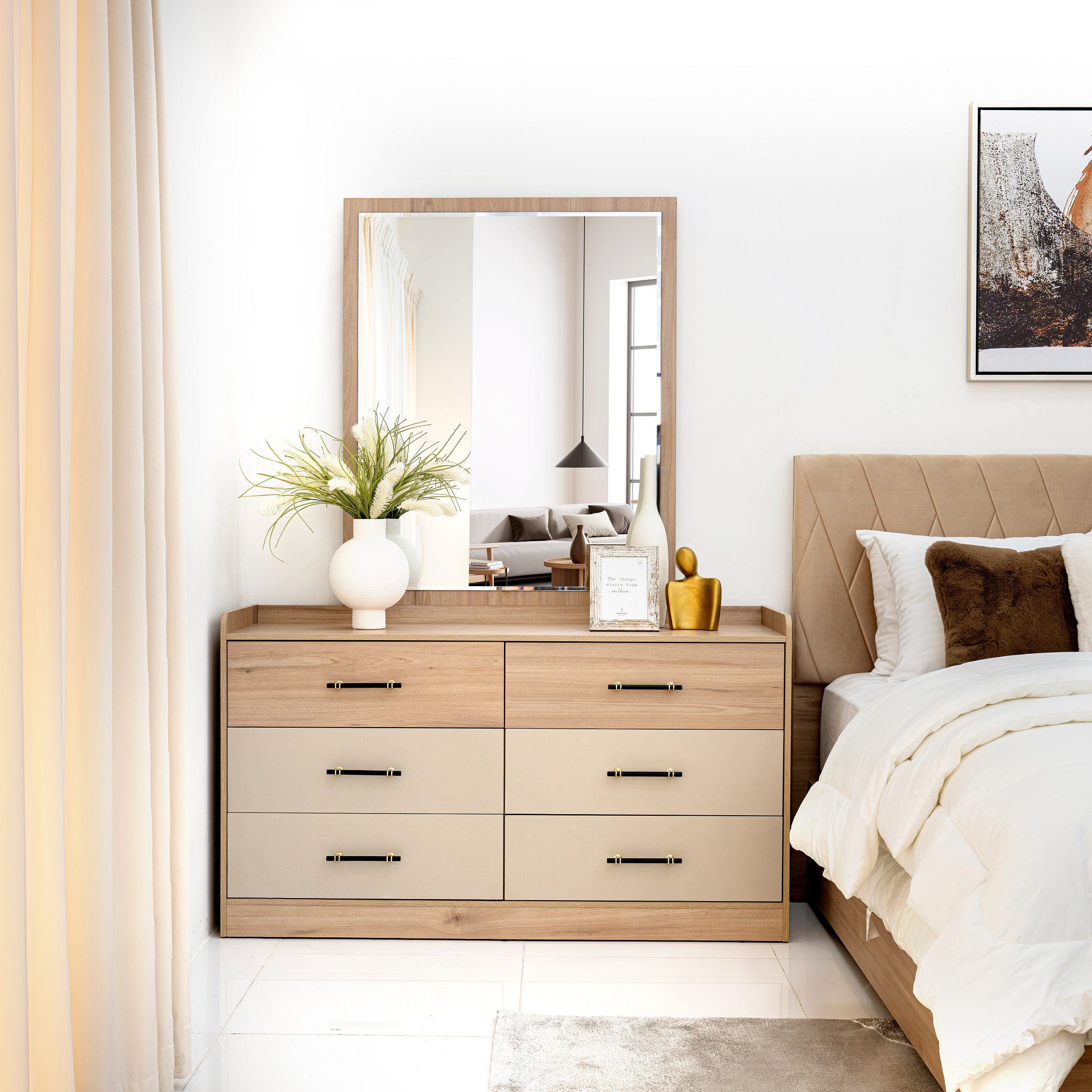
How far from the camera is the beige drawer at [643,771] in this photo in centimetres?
236

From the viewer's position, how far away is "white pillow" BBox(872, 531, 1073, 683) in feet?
7.93

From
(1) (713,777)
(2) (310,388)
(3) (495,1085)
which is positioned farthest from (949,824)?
(2) (310,388)

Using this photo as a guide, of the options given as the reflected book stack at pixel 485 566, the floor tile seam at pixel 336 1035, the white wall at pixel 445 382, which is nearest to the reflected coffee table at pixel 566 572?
the reflected book stack at pixel 485 566

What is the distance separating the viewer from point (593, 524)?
271 cm

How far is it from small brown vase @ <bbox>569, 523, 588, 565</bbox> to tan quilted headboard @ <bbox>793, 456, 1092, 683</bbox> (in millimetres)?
608

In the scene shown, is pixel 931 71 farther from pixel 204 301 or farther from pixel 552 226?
pixel 204 301

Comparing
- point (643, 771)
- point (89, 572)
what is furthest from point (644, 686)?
point (89, 572)

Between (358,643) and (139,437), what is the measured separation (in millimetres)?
912

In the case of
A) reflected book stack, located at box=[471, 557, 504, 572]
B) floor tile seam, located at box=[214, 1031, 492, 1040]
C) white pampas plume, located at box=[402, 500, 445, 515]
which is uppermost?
white pampas plume, located at box=[402, 500, 445, 515]

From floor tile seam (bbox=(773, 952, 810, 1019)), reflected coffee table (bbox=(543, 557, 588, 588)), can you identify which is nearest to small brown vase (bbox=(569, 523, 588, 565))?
reflected coffee table (bbox=(543, 557, 588, 588))

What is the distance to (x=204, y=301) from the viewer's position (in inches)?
95.2

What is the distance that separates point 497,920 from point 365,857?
36 cm

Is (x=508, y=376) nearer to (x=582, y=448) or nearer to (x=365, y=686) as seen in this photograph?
(x=582, y=448)

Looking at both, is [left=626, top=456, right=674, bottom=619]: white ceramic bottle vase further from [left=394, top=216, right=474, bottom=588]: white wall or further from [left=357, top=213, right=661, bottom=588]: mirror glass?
[left=394, top=216, right=474, bottom=588]: white wall
